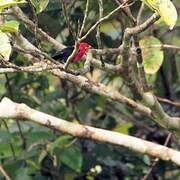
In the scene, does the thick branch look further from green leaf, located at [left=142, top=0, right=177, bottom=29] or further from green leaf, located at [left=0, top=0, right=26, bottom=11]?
green leaf, located at [left=142, top=0, right=177, bottom=29]

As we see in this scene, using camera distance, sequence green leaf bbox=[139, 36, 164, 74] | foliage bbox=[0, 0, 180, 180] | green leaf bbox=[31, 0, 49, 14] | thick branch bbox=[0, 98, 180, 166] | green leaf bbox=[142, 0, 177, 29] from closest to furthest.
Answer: green leaf bbox=[142, 0, 177, 29] < green leaf bbox=[31, 0, 49, 14] < thick branch bbox=[0, 98, 180, 166] < green leaf bbox=[139, 36, 164, 74] < foliage bbox=[0, 0, 180, 180]

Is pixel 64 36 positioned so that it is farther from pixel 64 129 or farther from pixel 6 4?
pixel 6 4

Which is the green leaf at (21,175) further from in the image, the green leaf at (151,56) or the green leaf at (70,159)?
the green leaf at (151,56)

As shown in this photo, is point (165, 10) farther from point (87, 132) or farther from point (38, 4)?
point (87, 132)

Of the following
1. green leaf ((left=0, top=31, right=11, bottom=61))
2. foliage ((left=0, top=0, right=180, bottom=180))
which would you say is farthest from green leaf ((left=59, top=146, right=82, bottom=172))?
green leaf ((left=0, top=31, right=11, bottom=61))

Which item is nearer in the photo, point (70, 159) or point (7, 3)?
point (7, 3)

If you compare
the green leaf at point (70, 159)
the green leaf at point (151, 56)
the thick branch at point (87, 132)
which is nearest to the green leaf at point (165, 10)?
the thick branch at point (87, 132)

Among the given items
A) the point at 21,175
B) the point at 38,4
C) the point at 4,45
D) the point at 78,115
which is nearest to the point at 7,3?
the point at 4,45

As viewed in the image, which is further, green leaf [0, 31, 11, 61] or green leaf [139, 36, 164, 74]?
green leaf [139, 36, 164, 74]

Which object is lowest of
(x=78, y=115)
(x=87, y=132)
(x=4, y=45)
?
(x=78, y=115)

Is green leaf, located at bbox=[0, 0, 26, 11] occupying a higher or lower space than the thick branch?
higher

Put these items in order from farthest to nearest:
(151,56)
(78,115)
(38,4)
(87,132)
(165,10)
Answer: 1. (78,115)
2. (151,56)
3. (87,132)
4. (38,4)
5. (165,10)

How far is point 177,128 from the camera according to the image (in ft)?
5.30

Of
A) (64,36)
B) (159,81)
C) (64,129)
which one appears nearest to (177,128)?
(64,129)
